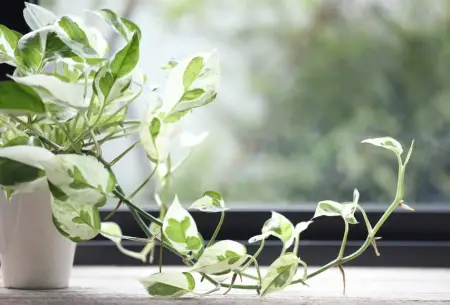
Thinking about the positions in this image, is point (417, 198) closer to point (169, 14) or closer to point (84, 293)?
point (169, 14)

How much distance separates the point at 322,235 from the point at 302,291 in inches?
13.2

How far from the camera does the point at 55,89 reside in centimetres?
57

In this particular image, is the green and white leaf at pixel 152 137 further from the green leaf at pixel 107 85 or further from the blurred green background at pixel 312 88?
the blurred green background at pixel 312 88

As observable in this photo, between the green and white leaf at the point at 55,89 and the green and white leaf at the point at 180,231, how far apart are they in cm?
14

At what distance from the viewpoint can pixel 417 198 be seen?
3.86 ft

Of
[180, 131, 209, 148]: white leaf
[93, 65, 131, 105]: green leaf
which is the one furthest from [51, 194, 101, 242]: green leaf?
[180, 131, 209, 148]: white leaf

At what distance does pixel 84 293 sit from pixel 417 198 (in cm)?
71

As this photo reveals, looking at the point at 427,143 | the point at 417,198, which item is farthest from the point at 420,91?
the point at 417,198

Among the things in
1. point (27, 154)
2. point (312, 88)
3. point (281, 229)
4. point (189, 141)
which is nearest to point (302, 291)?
point (281, 229)

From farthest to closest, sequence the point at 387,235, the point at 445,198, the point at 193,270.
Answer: the point at 445,198 < the point at 387,235 < the point at 193,270

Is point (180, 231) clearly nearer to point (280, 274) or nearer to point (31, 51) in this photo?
point (280, 274)

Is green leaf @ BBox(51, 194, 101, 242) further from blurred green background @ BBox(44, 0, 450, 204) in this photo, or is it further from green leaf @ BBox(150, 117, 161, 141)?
blurred green background @ BBox(44, 0, 450, 204)

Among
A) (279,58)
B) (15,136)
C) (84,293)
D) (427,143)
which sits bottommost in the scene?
(84,293)

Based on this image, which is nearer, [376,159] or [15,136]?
[15,136]
